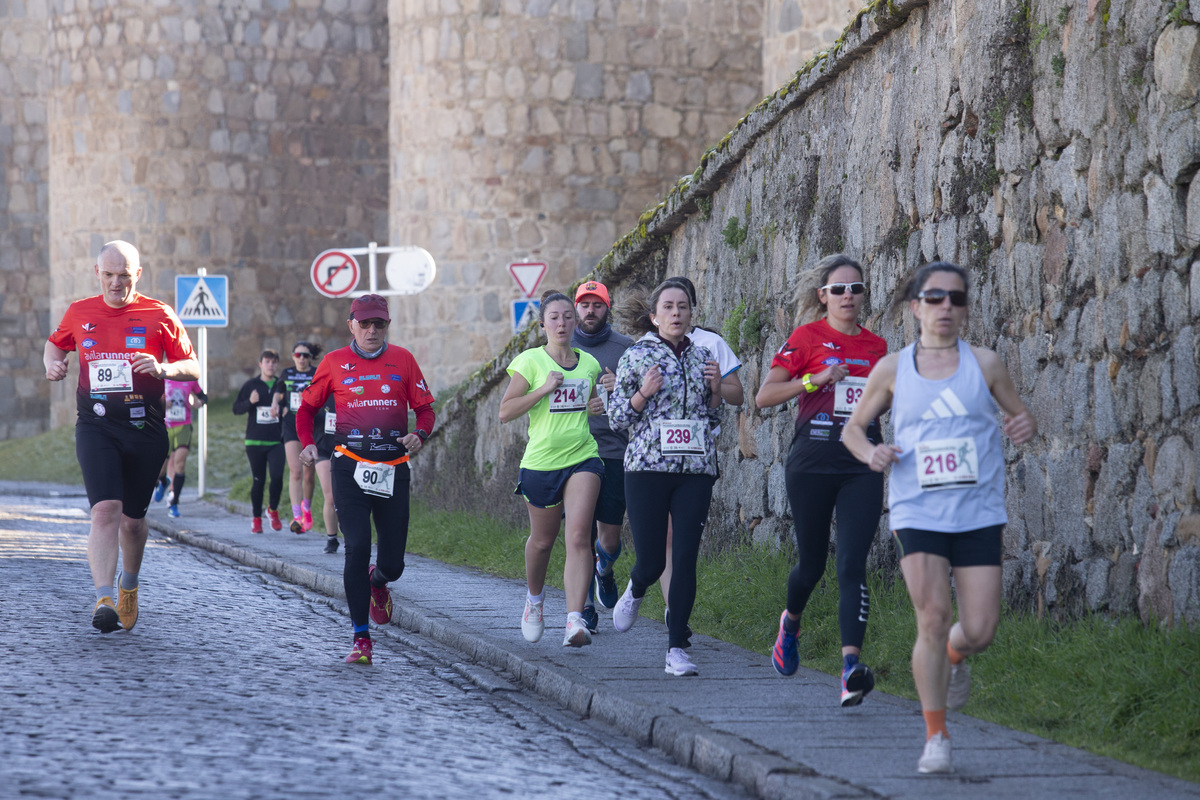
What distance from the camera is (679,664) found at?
6.82 metres

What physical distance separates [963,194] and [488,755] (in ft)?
12.3

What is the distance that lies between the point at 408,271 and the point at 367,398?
11.9m

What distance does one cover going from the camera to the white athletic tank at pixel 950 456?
5016 mm

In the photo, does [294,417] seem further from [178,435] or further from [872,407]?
[872,407]

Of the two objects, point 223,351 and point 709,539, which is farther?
point 223,351

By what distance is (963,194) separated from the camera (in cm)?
775

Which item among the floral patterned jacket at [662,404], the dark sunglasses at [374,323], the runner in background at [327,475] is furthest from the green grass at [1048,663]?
the runner in background at [327,475]

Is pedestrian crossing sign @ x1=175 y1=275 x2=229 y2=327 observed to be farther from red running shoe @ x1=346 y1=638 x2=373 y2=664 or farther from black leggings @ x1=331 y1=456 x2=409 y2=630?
red running shoe @ x1=346 y1=638 x2=373 y2=664

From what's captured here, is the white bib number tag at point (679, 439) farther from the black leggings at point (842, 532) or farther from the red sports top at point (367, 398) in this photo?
the red sports top at point (367, 398)

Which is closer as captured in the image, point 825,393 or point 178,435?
point 825,393

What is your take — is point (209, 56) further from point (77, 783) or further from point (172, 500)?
point (77, 783)

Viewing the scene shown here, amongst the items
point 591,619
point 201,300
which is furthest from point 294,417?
point 591,619

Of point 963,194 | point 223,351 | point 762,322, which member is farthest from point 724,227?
point 223,351

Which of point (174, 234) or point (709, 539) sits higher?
point (174, 234)
